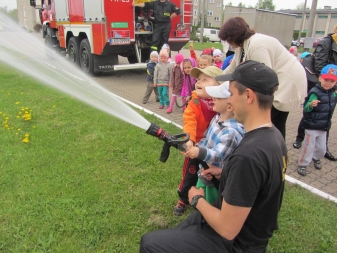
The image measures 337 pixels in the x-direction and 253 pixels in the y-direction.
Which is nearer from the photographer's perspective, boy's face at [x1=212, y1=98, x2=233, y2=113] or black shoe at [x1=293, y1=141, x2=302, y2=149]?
boy's face at [x1=212, y1=98, x2=233, y2=113]

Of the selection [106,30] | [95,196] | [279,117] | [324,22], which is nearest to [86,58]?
[106,30]

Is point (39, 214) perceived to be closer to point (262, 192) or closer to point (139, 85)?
point (262, 192)

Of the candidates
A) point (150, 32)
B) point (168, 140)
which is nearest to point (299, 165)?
point (168, 140)

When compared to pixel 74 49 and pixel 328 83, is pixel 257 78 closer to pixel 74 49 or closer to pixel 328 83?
pixel 328 83

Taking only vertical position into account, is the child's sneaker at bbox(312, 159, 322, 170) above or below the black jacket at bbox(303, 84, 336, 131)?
below

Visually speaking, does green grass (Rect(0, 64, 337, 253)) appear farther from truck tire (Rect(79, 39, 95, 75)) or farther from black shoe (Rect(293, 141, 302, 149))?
truck tire (Rect(79, 39, 95, 75))

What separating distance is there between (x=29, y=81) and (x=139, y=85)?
12.0ft

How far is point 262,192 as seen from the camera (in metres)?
1.68

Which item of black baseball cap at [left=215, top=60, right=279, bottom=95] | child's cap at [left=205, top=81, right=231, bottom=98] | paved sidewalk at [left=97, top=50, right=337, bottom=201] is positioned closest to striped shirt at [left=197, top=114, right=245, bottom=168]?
child's cap at [left=205, top=81, right=231, bottom=98]

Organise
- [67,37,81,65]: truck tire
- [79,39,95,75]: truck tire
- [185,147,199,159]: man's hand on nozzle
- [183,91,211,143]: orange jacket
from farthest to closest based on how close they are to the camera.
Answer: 1. [67,37,81,65]: truck tire
2. [79,39,95,75]: truck tire
3. [183,91,211,143]: orange jacket
4. [185,147,199,159]: man's hand on nozzle

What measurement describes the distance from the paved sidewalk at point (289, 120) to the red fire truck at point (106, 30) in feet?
2.09

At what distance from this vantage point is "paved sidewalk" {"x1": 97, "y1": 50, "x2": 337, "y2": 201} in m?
4.10

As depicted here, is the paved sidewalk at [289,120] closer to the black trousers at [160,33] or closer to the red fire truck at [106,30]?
the red fire truck at [106,30]

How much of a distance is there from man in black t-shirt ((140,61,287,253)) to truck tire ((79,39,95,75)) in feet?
29.6
